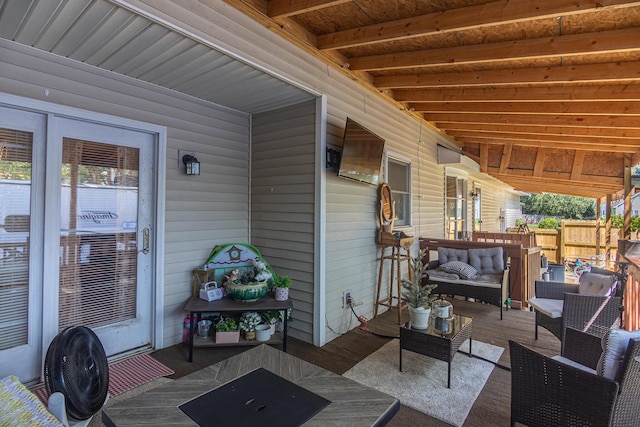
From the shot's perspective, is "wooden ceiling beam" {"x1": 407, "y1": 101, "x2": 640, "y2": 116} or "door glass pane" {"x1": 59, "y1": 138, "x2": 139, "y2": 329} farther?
"wooden ceiling beam" {"x1": 407, "y1": 101, "x2": 640, "y2": 116}

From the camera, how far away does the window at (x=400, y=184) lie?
5.29 m

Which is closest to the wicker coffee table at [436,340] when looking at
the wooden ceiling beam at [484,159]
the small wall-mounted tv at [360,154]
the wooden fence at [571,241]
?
the small wall-mounted tv at [360,154]

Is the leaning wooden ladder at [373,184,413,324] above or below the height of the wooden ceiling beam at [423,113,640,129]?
below

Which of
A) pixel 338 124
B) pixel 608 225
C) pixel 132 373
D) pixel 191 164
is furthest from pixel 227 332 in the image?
pixel 608 225

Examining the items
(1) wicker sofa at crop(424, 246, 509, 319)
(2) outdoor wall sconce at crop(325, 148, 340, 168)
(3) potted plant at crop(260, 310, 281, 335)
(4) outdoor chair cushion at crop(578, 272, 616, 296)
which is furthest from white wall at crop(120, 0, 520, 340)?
(4) outdoor chair cushion at crop(578, 272, 616, 296)

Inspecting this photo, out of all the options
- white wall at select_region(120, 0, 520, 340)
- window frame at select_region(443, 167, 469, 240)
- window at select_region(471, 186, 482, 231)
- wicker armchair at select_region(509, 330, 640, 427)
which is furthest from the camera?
window at select_region(471, 186, 482, 231)

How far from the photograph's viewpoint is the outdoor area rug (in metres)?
2.46

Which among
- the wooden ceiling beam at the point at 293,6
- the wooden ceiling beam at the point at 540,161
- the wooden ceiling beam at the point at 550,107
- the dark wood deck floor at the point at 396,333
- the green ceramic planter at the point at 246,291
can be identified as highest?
the wooden ceiling beam at the point at 293,6

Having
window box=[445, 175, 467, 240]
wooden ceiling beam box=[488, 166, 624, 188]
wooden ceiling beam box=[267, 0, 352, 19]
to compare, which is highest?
wooden ceiling beam box=[267, 0, 352, 19]

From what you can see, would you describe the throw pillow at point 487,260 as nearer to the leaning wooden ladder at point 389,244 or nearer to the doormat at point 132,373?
the leaning wooden ladder at point 389,244

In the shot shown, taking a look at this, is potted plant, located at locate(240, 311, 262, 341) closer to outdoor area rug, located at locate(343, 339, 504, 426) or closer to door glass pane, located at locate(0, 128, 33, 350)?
outdoor area rug, located at locate(343, 339, 504, 426)

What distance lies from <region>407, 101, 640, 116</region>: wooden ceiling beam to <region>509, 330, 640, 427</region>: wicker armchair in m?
3.76

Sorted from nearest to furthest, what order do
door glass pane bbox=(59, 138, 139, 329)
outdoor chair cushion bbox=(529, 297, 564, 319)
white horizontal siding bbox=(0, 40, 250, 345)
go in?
white horizontal siding bbox=(0, 40, 250, 345) < door glass pane bbox=(59, 138, 139, 329) < outdoor chair cushion bbox=(529, 297, 564, 319)

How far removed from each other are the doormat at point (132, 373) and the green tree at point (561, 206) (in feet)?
91.3
